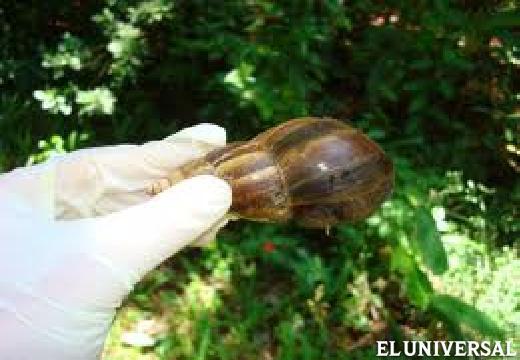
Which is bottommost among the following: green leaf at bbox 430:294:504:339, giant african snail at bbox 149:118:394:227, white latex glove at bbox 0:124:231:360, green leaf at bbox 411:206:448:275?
green leaf at bbox 430:294:504:339

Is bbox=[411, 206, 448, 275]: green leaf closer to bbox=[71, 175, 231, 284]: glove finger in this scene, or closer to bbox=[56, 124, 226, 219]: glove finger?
bbox=[56, 124, 226, 219]: glove finger

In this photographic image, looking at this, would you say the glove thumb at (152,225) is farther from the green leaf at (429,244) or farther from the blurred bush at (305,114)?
the green leaf at (429,244)

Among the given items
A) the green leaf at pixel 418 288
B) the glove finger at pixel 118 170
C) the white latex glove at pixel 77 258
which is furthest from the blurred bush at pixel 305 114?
the white latex glove at pixel 77 258

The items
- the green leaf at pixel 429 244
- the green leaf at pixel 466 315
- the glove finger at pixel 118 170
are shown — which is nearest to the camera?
the glove finger at pixel 118 170

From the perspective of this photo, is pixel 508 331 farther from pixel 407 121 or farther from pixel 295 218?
pixel 295 218

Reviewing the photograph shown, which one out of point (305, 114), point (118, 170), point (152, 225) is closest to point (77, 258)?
point (152, 225)

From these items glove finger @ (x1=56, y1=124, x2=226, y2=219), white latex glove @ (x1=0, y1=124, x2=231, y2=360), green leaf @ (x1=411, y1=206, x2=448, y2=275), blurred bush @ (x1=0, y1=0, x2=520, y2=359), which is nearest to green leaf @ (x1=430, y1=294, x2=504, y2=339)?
blurred bush @ (x1=0, y1=0, x2=520, y2=359)

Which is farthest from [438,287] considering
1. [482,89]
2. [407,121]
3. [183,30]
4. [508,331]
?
[183,30]
